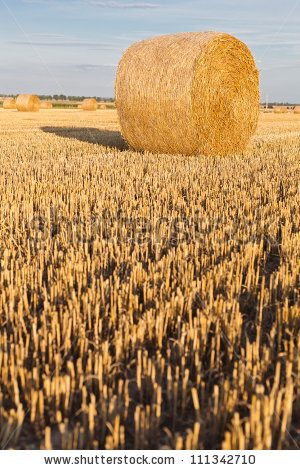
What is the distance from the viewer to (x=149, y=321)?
2.50 metres

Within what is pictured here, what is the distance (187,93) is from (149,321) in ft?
23.5

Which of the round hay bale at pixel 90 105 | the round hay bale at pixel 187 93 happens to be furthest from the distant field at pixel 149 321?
the round hay bale at pixel 90 105

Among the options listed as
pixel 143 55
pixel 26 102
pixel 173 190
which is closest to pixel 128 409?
pixel 173 190

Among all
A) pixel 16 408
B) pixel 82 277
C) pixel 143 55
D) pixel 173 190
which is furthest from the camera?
pixel 143 55

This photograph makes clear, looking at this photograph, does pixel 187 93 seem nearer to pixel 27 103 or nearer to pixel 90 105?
pixel 27 103

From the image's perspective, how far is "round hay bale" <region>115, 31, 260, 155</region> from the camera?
8.96m

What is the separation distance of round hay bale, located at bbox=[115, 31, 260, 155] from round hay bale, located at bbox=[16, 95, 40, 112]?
23.0 metres

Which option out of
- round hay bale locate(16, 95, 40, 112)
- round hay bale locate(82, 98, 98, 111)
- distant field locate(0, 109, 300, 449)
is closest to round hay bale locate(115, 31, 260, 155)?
distant field locate(0, 109, 300, 449)

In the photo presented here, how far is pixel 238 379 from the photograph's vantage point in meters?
2.11

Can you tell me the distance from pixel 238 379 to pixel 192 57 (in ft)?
25.7

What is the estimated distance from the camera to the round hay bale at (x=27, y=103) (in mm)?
31453

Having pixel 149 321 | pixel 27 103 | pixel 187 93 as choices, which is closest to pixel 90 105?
pixel 27 103

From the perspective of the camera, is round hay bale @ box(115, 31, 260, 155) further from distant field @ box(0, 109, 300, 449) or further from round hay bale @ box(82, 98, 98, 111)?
round hay bale @ box(82, 98, 98, 111)
